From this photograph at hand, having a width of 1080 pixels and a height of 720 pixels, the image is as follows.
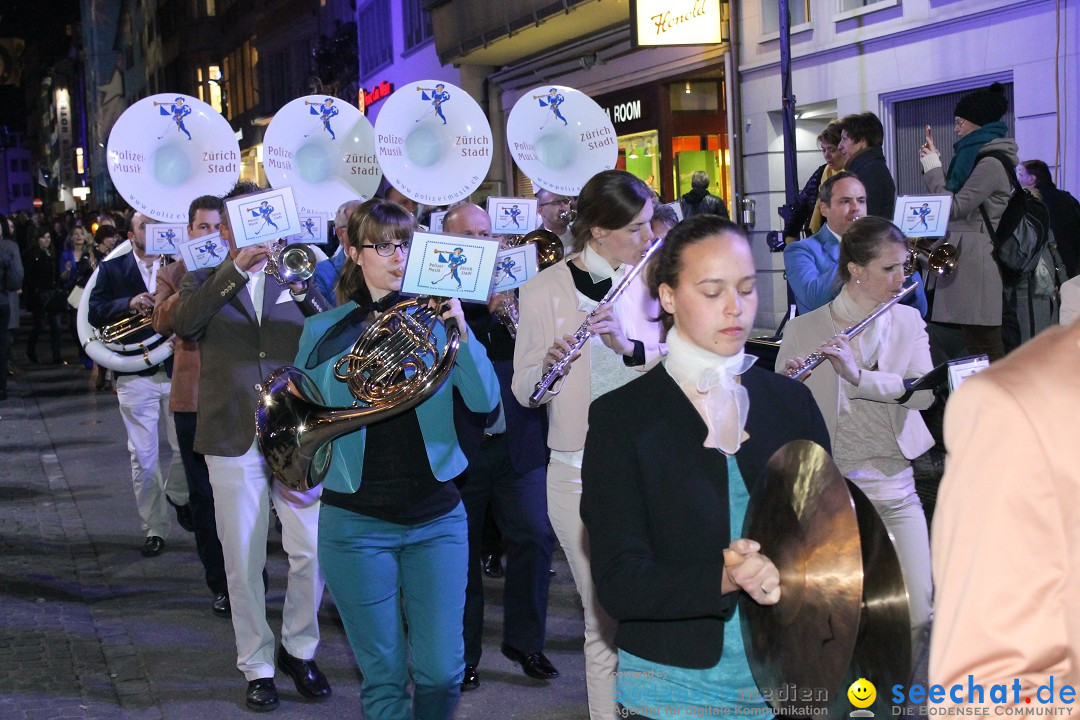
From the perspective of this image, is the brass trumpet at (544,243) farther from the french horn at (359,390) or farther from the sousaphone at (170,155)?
the french horn at (359,390)

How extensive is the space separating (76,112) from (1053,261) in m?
99.9

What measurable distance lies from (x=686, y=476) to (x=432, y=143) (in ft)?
20.7

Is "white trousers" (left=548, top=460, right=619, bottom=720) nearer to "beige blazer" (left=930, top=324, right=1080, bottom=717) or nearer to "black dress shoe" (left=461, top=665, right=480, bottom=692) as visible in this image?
"black dress shoe" (left=461, top=665, right=480, bottom=692)

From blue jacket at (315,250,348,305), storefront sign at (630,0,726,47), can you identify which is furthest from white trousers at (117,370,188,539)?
storefront sign at (630,0,726,47)

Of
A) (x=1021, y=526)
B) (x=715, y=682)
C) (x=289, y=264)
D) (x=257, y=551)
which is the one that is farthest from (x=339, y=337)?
(x=1021, y=526)

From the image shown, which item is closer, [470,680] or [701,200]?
[470,680]

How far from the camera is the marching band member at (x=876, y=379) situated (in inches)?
190

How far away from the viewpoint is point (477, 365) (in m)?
4.60

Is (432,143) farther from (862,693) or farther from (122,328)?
(862,693)

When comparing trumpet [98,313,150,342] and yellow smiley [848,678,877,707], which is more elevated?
trumpet [98,313,150,342]

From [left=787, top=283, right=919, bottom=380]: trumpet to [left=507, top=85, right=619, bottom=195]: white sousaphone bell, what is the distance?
3.44m

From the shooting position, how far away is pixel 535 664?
234 inches

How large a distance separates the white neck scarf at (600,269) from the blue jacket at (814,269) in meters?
1.59

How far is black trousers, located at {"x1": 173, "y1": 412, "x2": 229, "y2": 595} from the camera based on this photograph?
6.95 m
